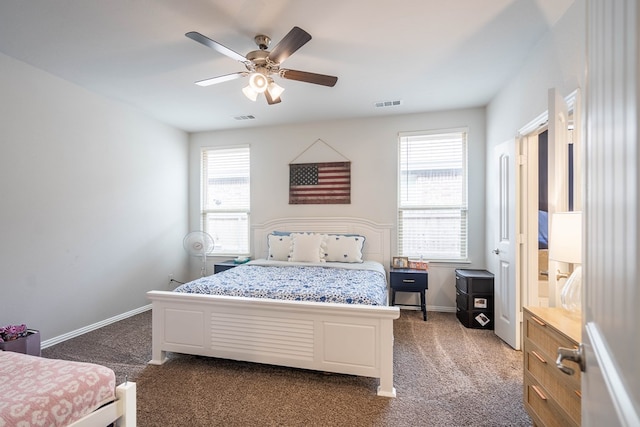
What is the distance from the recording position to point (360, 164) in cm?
418

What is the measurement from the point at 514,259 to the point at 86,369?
3253 millimetres

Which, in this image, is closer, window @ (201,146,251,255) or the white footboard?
the white footboard

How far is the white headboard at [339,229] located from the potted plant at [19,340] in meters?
2.53

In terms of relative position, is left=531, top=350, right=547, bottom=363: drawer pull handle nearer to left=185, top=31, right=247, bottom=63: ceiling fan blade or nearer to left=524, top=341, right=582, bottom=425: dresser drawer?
left=524, top=341, right=582, bottom=425: dresser drawer

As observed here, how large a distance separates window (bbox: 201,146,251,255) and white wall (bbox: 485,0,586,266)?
3.43m

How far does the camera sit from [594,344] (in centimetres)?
61

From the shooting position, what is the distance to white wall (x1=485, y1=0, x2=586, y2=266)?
1876mm

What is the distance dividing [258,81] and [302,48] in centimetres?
52

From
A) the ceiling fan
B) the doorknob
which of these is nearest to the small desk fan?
the ceiling fan

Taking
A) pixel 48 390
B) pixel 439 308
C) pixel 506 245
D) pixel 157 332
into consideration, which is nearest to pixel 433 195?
pixel 506 245

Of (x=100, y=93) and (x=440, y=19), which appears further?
(x=100, y=93)

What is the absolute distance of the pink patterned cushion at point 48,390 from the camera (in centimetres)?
106

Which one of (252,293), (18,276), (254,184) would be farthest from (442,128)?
(18,276)

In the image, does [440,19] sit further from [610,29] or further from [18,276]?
[18,276]
